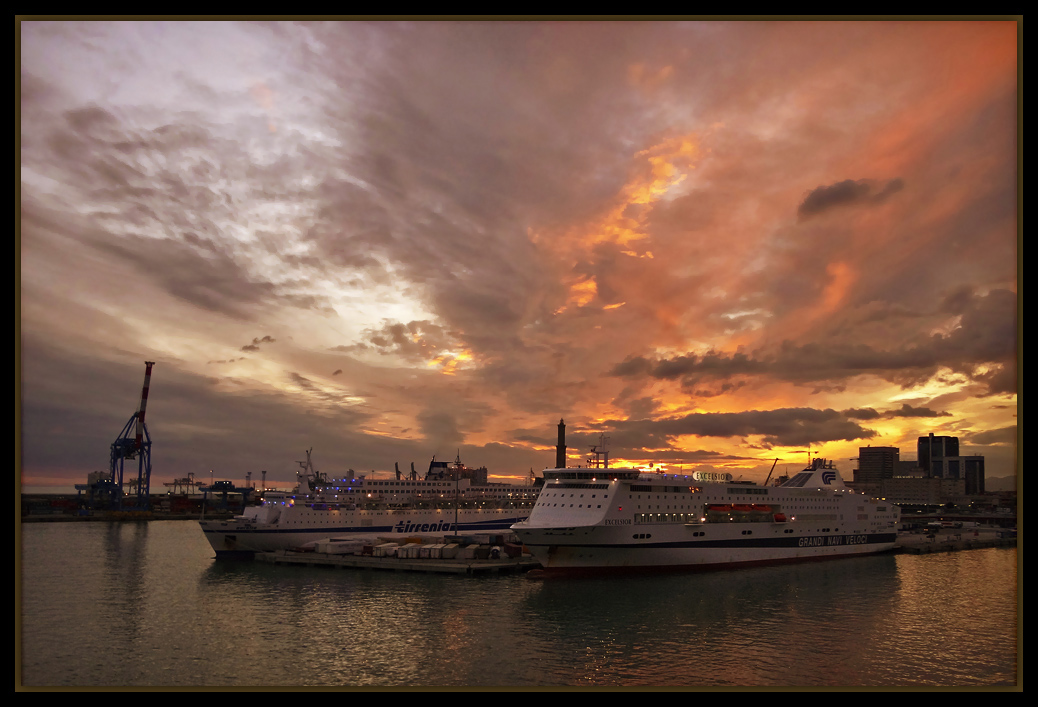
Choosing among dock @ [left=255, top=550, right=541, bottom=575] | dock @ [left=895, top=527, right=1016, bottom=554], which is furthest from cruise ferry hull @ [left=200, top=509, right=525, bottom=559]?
dock @ [left=895, top=527, right=1016, bottom=554]

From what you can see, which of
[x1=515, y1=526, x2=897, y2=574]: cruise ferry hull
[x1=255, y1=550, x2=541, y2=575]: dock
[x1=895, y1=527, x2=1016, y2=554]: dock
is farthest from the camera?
[x1=895, y1=527, x2=1016, y2=554]: dock

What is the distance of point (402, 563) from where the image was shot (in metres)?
46.6

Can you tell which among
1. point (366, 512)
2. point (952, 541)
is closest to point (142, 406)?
point (366, 512)

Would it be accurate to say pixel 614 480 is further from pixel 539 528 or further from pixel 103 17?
pixel 103 17

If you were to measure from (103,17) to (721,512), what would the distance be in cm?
4721

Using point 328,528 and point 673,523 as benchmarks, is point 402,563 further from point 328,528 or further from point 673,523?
point 673,523

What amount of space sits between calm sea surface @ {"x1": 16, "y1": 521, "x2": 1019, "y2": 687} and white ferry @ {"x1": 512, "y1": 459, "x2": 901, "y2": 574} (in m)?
2.10

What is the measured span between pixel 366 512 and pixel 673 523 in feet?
102

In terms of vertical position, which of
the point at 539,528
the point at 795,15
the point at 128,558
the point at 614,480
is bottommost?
the point at 128,558

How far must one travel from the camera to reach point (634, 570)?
137 ft

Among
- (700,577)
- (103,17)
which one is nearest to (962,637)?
(700,577)

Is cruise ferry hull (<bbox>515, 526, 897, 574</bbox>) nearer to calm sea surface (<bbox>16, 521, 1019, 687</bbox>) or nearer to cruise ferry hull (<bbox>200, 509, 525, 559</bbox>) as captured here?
calm sea surface (<bbox>16, 521, 1019, 687</bbox>)

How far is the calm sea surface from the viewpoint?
22.3 metres
